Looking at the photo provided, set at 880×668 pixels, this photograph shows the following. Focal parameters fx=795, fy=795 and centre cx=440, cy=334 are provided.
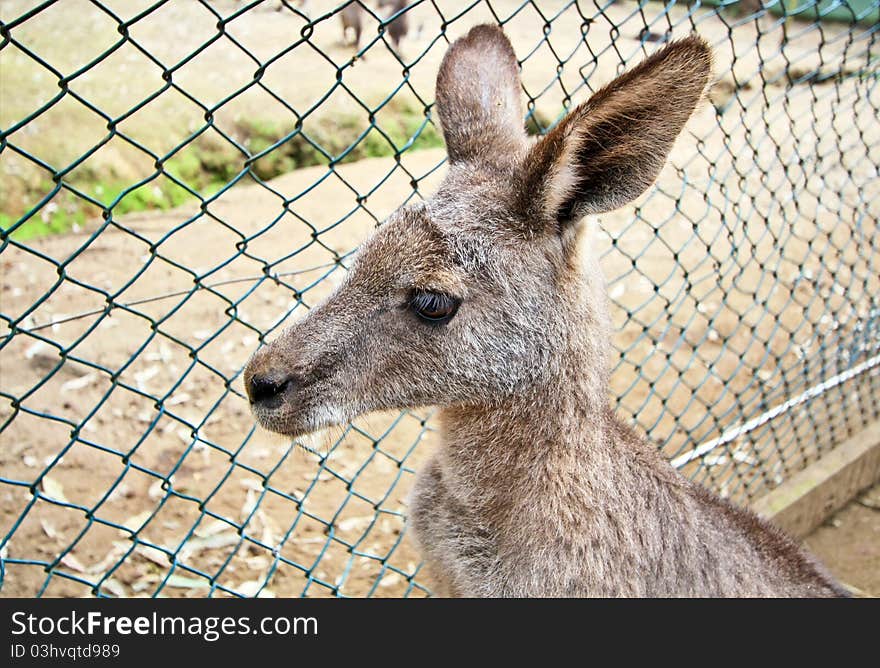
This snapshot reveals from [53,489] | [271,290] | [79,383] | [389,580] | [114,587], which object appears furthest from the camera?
[271,290]

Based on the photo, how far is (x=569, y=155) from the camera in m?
2.04

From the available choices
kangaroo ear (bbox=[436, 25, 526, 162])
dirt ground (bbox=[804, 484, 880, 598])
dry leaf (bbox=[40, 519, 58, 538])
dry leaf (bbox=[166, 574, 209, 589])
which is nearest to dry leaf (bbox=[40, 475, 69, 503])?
dry leaf (bbox=[40, 519, 58, 538])

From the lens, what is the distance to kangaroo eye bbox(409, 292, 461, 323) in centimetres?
223

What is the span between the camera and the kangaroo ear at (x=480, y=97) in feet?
8.14

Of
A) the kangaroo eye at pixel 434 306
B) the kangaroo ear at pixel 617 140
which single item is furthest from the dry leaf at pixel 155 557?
the kangaroo ear at pixel 617 140

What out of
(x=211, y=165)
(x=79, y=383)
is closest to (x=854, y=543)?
(x=79, y=383)

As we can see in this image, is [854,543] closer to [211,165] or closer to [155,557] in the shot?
[155,557]

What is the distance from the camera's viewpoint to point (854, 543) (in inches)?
163

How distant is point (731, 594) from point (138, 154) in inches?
247

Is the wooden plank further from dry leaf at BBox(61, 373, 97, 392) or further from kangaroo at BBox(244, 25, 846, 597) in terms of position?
dry leaf at BBox(61, 373, 97, 392)

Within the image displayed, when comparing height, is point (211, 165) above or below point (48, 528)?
above

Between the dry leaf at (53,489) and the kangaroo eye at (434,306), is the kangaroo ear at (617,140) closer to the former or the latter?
the kangaroo eye at (434,306)

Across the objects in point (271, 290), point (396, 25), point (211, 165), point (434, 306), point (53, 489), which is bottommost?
point (434, 306)

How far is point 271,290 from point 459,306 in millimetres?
3528
